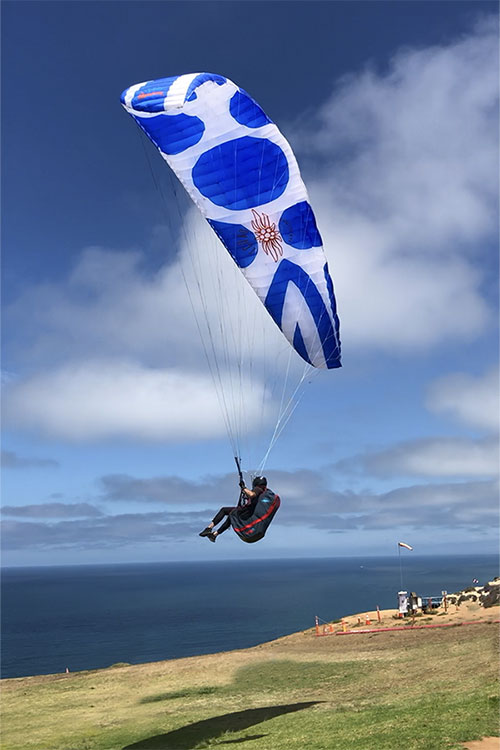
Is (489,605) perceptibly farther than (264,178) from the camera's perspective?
Yes

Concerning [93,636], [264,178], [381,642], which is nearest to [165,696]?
[381,642]

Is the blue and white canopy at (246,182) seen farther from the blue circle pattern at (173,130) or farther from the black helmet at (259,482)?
the black helmet at (259,482)

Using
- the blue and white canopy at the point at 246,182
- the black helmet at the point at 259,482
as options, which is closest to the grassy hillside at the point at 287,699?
the black helmet at the point at 259,482

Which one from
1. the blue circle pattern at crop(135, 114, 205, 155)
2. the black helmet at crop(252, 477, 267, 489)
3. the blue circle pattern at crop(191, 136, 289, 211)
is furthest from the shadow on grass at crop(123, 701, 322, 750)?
the blue circle pattern at crop(135, 114, 205, 155)

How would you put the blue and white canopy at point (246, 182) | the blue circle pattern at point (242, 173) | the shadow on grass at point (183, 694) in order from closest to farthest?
the blue and white canopy at point (246, 182) < the blue circle pattern at point (242, 173) < the shadow on grass at point (183, 694)

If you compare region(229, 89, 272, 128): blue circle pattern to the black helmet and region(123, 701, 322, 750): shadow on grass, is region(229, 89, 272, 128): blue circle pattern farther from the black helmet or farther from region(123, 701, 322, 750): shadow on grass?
region(123, 701, 322, 750): shadow on grass

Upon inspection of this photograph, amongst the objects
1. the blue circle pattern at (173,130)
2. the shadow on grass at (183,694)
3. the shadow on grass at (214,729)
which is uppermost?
the blue circle pattern at (173,130)

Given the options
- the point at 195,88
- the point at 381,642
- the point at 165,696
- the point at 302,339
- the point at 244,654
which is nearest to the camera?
the point at 195,88

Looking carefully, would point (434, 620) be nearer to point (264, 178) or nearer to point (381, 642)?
point (381, 642)
